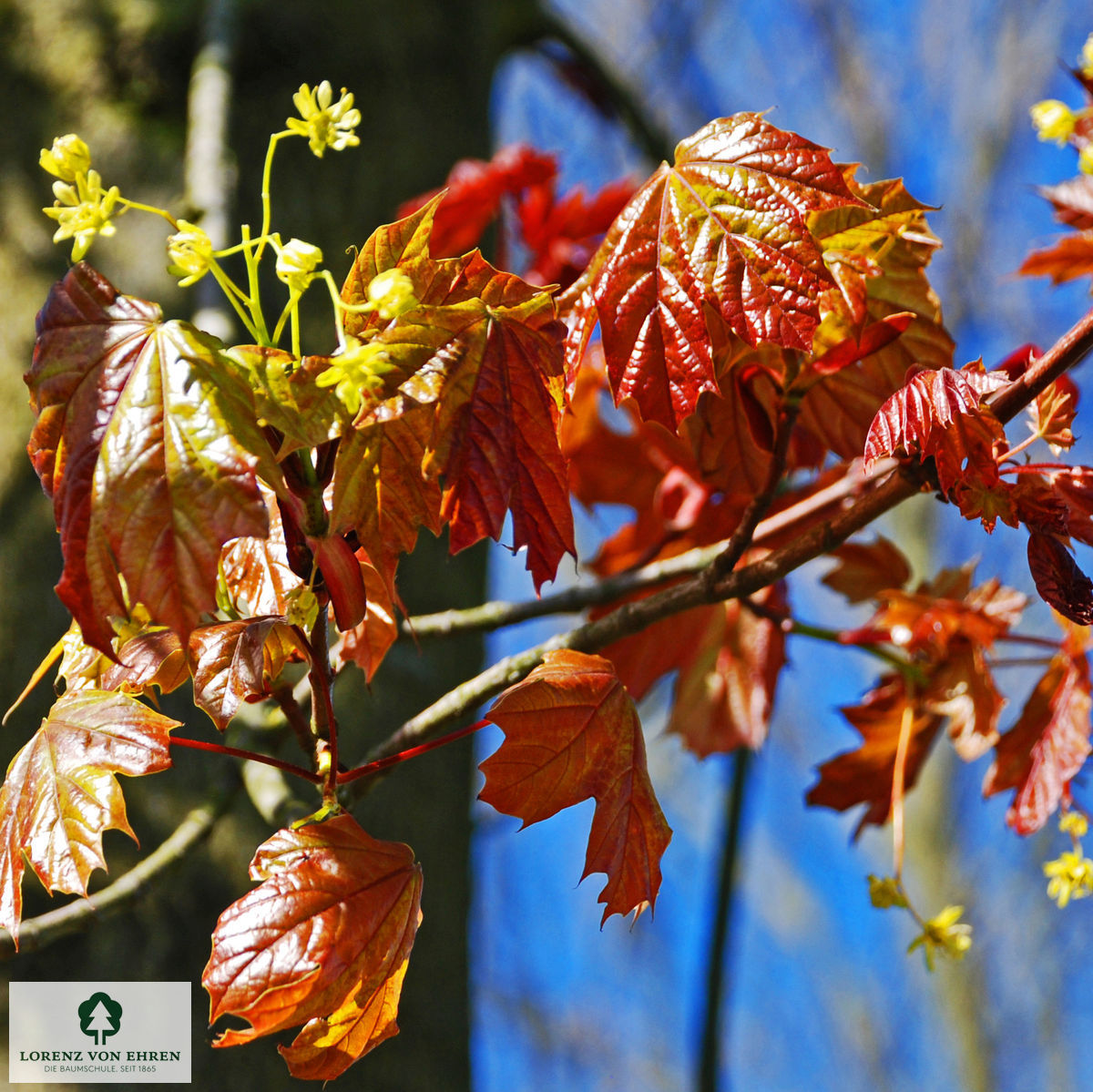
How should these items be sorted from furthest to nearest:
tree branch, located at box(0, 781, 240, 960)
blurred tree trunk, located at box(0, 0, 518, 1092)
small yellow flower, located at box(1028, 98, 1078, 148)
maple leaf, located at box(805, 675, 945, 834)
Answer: blurred tree trunk, located at box(0, 0, 518, 1092) < maple leaf, located at box(805, 675, 945, 834) < small yellow flower, located at box(1028, 98, 1078, 148) < tree branch, located at box(0, 781, 240, 960)

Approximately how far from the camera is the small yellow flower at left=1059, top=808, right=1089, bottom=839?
821mm

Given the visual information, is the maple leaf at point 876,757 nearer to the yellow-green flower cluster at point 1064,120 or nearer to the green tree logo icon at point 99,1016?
the yellow-green flower cluster at point 1064,120

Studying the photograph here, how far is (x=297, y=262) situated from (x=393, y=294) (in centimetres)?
7

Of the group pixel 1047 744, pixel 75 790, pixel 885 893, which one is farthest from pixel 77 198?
pixel 1047 744

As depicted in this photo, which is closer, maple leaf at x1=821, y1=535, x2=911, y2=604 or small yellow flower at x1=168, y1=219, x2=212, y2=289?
small yellow flower at x1=168, y1=219, x2=212, y2=289

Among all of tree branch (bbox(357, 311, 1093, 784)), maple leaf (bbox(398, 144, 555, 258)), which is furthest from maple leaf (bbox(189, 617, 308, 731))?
maple leaf (bbox(398, 144, 555, 258))

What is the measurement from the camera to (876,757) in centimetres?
102

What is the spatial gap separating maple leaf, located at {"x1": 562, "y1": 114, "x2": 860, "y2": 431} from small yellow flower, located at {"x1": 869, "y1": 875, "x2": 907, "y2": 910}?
44 centimetres

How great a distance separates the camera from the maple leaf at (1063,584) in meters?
0.63

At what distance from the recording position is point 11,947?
709mm

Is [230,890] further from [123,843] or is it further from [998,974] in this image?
[998,974]

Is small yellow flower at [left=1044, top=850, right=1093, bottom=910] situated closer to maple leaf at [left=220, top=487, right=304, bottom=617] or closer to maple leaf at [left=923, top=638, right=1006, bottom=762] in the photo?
maple leaf at [left=923, top=638, right=1006, bottom=762]

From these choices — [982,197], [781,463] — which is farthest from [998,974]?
[781,463]

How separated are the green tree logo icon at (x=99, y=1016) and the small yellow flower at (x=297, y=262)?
88cm
